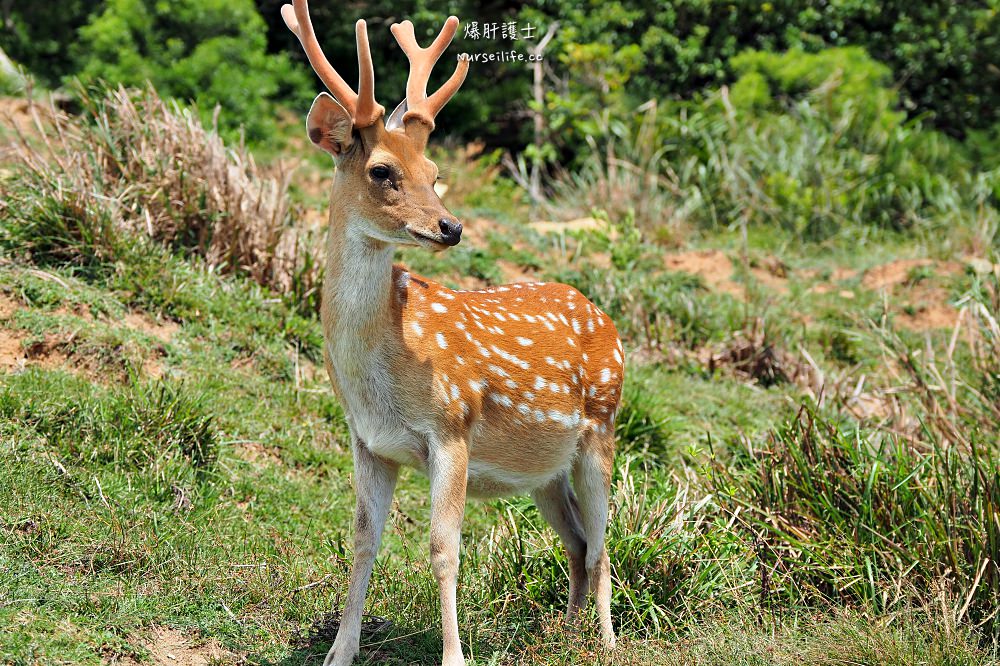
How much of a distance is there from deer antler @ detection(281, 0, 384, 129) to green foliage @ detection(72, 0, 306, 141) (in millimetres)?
7776

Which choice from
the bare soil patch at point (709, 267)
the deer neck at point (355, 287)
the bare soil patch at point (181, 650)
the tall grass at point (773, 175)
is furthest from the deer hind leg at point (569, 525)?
the tall grass at point (773, 175)

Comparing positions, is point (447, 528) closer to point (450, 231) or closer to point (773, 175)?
point (450, 231)

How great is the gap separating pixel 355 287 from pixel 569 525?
1947 millimetres

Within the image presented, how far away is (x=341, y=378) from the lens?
500 centimetres

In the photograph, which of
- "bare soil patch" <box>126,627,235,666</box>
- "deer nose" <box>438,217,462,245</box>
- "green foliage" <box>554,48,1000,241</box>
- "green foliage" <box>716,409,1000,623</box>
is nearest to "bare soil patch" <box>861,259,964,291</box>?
"green foliage" <box>554,48,1000,241</box>

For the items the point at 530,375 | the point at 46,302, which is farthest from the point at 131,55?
the point at 530,375

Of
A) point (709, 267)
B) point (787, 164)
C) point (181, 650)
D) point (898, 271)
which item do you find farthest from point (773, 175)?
point (181, 650)

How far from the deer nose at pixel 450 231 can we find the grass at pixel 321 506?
6.60 ft

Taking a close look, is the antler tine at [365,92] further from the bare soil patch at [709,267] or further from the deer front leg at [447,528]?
the bare soil patch at [709,267]

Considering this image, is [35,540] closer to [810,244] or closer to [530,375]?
[530,375]

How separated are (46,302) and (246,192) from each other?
1.88 metres

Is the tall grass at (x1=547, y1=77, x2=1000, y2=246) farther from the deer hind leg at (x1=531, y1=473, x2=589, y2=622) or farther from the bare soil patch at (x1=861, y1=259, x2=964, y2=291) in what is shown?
the deer hind leg at (x1=531, y1=473, x2=589, y2=622)

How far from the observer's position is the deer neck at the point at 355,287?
15.9 feet

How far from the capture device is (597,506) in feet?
19.1
